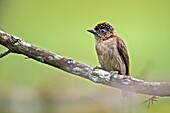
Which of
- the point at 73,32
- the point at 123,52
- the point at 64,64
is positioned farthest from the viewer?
the point at 73,32

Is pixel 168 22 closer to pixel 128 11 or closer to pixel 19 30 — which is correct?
pixel 128 11

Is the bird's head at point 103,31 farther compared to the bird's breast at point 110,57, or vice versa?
the bird's head at point 103,31

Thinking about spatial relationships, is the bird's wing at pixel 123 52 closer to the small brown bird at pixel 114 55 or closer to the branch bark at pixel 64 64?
the small brown bird at pixel 114 55

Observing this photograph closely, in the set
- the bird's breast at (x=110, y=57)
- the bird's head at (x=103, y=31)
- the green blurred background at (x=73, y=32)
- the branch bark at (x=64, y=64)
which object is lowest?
the branch bark at (x=64, y=64)

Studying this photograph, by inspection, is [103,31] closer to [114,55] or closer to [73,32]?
[114,55]

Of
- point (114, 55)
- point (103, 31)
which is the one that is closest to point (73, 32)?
point (103, 31)

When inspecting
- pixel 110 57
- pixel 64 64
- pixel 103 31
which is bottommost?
pixel 64 64

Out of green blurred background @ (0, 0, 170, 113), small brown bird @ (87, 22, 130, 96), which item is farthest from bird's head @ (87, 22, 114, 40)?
green blurred background @ (0, 0, 170, 113)

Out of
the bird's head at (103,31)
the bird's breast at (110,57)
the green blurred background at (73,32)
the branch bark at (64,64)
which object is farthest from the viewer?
the green blurred background at (73,32)

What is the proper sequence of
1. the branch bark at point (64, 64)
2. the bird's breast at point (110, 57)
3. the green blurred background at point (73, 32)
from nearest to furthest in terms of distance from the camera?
the branch bark at point (64, 64)
the bird's breast at point (110, 57)
the green blurred background at point (73, 32)

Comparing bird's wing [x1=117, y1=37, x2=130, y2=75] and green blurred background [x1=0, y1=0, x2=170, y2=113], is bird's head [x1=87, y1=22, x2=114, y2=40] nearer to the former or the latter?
bird's wing [x1=117, y1=37, x2=130, y2=75]

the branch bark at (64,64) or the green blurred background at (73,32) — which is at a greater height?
the green blurred background at (73,32)

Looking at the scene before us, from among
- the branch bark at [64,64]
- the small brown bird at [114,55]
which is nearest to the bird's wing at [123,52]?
the small brown bird at [114,55]
